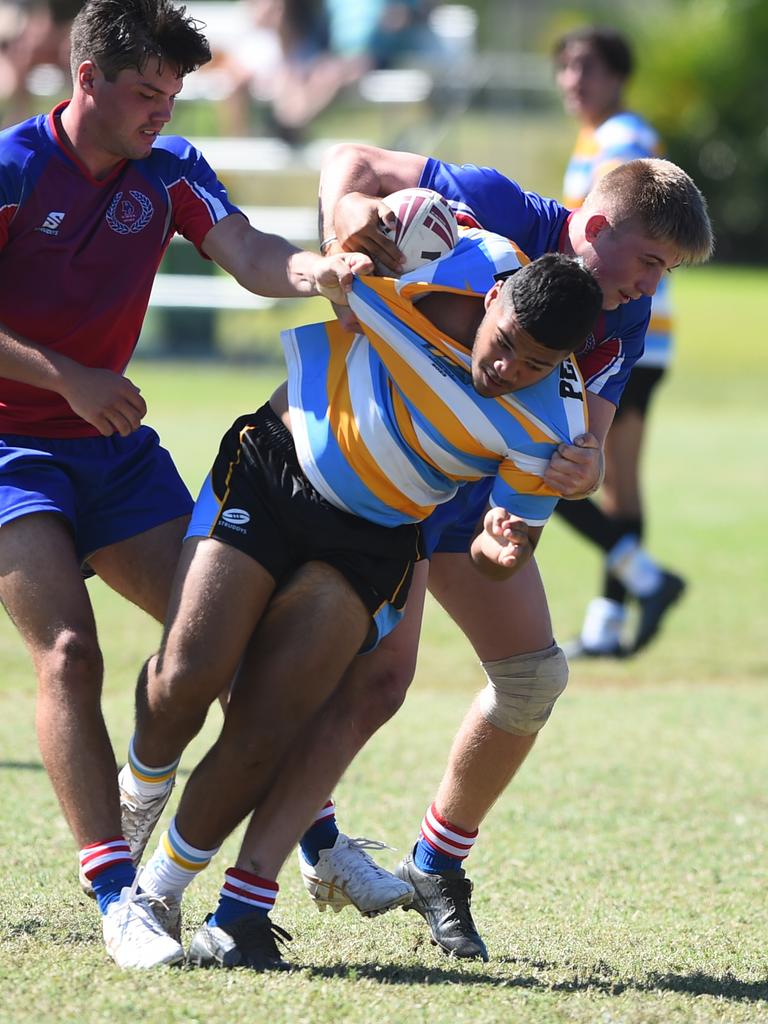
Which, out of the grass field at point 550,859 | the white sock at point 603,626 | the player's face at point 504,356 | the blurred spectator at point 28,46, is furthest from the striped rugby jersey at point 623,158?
the blurred spectator at point 28,46

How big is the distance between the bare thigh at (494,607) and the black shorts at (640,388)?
170 inches

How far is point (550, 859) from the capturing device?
5.31 metres

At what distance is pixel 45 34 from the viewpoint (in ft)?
72.0

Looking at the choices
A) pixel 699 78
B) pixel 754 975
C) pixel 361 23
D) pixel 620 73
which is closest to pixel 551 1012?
pixel 754 975

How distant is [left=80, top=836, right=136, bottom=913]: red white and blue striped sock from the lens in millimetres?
4004

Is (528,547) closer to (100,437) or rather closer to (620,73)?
(100,437)

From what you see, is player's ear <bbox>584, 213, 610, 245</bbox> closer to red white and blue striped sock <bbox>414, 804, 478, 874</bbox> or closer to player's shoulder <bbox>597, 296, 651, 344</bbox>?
player's shoulder <bbox>597, 296, 651, 344</bbox>

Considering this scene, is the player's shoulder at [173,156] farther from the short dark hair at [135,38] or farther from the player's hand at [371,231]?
the player's hand at [371,231]

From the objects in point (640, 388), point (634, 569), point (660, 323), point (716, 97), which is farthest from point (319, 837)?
point (716, 97)

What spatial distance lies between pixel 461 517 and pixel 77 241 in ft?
4.22

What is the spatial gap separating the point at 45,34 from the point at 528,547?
65.2 feet

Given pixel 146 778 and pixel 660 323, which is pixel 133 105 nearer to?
pixel 146 778

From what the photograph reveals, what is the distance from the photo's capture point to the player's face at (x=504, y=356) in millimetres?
3709

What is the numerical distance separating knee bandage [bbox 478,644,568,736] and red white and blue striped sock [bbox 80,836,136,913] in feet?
3.59
